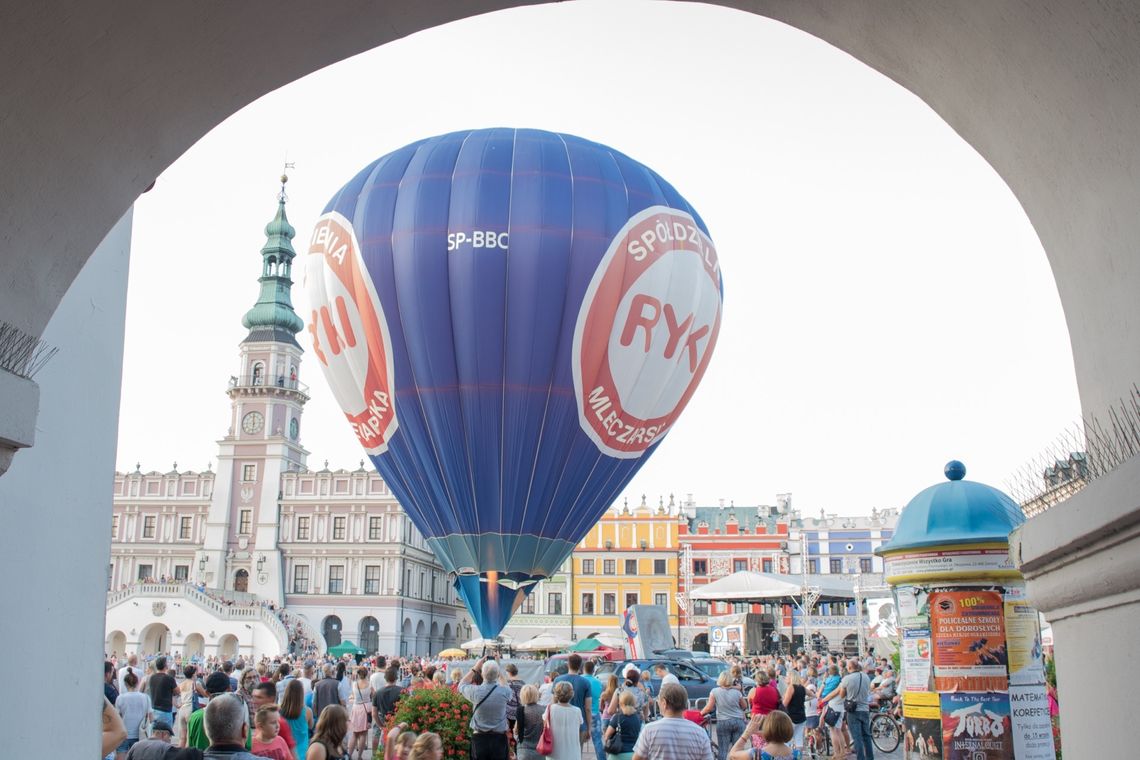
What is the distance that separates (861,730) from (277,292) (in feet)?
227

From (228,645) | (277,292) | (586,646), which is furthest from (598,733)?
(277,292)

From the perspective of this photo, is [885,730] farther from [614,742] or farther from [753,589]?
[753,589]

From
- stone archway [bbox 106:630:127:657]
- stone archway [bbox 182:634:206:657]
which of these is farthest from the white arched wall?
stone archway [bbox 106:630:127:657]

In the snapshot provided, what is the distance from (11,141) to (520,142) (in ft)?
60.3

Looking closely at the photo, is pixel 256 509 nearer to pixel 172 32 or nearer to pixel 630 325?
pixel 630 325

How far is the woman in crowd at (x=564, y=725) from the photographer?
33.7ft

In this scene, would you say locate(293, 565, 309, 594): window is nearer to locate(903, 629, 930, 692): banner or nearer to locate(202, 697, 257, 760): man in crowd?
locate(903, 629, 930, 692): banner

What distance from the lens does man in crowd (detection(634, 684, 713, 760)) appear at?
22.8 ft

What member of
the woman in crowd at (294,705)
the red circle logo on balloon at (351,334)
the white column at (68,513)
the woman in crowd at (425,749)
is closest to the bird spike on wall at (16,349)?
the white column at (68,513)

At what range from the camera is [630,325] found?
20.4 metres

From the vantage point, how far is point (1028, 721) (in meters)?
8.67

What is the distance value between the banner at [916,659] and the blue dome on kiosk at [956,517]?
2.38 ft

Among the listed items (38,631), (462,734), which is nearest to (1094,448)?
(38,631)

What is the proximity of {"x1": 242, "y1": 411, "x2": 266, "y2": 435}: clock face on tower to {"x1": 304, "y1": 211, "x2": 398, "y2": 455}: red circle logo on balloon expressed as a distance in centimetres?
5345
